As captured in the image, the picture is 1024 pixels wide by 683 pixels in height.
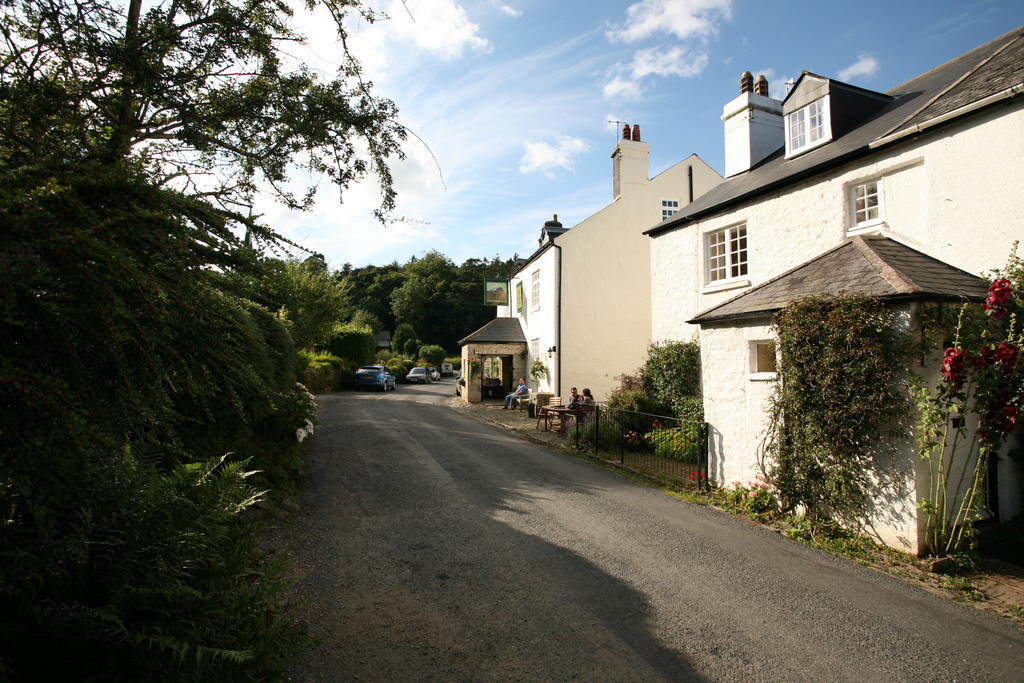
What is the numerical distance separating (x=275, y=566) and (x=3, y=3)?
573cm

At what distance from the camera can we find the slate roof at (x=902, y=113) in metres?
8.19

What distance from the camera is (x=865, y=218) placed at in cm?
994

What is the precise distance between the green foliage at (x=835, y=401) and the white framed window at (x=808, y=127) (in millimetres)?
6618

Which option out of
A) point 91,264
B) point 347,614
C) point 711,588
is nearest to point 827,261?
point 711,588

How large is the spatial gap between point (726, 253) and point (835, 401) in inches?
280

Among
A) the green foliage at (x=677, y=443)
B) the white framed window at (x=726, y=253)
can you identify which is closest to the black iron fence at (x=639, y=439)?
the green foliage at (x=677, y=443)

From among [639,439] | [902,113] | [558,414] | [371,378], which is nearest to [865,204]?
[902,113]

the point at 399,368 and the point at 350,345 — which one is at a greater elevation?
the point at 350,345

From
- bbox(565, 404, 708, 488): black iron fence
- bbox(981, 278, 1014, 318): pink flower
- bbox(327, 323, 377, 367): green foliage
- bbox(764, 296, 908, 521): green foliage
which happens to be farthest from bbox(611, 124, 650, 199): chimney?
bbox(327, 323, 377, 367): green foliage

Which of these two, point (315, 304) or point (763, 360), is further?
point (315, 304)

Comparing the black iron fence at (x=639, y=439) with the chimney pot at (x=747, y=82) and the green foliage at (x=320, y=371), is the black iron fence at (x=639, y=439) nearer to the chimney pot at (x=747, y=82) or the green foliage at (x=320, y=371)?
the chimney pot at (x=747, y=82)

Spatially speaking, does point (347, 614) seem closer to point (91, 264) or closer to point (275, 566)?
point (275, 566)

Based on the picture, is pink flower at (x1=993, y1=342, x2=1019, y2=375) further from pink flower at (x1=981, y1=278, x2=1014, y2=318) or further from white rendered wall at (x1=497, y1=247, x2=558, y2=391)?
white rendered wall at (x1=497, y1=247, x2=558, y2=391)

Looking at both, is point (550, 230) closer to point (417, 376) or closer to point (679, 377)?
point (679, 377)
